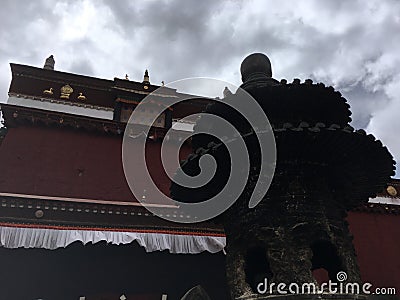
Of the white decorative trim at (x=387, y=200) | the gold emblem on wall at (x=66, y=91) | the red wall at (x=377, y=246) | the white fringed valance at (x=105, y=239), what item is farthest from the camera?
the white decorative trim at (x=387, y=200)

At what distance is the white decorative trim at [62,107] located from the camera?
10.8m

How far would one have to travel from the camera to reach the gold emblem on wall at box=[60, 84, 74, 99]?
11.3m

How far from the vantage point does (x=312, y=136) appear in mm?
3461

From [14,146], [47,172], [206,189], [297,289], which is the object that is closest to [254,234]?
[297,289]

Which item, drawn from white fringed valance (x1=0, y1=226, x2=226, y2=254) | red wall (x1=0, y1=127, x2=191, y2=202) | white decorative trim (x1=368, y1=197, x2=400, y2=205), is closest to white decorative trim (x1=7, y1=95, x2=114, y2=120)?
red wall (x1=0, y1=127, x2=191, y2=202)

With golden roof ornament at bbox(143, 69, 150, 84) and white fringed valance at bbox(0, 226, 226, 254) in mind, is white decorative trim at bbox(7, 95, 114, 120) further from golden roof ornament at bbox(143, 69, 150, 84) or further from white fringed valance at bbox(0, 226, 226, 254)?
white fringed valance at bbox(0, 226, 226, 254)

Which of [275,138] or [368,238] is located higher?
[368,238]

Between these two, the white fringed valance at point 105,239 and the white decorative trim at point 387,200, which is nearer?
the white fringed valance at point 105,239

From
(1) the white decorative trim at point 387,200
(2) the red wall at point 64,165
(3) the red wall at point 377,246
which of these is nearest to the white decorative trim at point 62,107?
(2) the red wall at point 64,165

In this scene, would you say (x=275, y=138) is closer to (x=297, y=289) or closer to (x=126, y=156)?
(x=297, y=289)

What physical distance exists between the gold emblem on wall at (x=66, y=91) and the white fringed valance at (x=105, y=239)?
4962mm

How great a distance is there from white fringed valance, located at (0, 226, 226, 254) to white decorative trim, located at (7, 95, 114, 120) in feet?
14.6

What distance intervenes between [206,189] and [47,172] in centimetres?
659

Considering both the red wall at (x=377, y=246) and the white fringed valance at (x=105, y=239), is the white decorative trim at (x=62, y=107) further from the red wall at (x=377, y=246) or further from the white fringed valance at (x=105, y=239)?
the red wall at (x=377, y=246)
